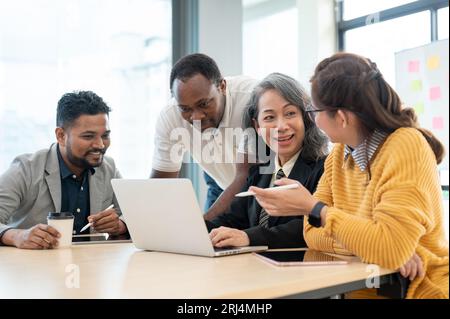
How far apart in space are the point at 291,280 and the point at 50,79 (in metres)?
2.40

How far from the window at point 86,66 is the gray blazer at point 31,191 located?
0.88 m

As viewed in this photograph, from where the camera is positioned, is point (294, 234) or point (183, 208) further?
point (294, 234)

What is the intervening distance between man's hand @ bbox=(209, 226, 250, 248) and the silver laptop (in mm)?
45

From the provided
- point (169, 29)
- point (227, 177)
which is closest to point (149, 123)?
point (169, 29)

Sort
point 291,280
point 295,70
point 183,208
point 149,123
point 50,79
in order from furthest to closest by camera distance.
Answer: point 295,70 < point 149,123 < point 50,79 < point 183,208 < point 291,280

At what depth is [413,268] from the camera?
1207 millimetres

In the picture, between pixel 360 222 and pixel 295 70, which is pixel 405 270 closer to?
pixel 360 222

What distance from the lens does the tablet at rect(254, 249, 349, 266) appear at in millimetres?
1211

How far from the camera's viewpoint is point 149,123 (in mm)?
Result: 3422

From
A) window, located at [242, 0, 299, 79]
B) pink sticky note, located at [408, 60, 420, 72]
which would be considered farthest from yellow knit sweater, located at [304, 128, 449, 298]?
window, located at [242, 0, 299, 79]

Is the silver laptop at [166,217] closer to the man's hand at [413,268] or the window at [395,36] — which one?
the man's hand at [413,268]

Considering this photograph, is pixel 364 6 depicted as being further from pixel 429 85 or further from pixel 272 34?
pixel 429 85

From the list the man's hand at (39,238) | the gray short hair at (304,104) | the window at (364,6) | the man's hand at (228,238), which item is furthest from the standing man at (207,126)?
the window at (364,6)

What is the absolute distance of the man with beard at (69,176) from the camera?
6.56ft
